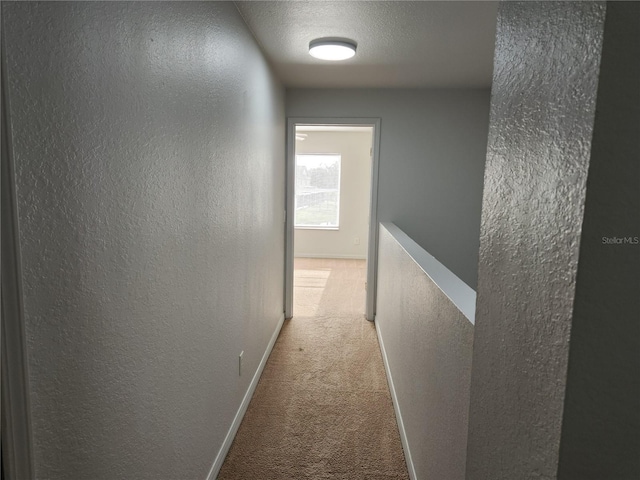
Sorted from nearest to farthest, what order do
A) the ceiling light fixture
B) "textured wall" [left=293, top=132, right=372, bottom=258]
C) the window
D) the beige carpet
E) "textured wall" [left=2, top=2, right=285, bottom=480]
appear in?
"textured wall" [left=2, top=2, right=285, bottom=480] < the beige carpet < the ceiling light fixture < "textured wall" [left=293, top=132, right=372, bottom=258] < the window

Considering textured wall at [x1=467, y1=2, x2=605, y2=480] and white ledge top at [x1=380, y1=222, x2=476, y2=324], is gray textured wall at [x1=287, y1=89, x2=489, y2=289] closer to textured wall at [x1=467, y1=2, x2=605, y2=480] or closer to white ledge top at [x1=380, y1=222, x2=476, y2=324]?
white ledge top at [x1=380, y1=222, x2=476, y2=324]

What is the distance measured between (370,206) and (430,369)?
2783 millimetres

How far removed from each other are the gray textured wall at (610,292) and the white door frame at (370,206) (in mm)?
3698

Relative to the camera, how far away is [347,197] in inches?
310

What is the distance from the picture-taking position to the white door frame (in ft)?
13.7

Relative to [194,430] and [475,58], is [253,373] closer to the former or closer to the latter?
[194,430]

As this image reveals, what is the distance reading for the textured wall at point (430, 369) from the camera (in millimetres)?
1268

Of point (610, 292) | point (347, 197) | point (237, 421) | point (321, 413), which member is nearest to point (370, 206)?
point (321, 413)

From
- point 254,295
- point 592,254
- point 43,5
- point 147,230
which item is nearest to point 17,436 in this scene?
point 147,230

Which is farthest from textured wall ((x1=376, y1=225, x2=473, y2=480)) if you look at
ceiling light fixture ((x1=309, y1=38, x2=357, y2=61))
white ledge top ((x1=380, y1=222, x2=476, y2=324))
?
ceiling light fixture ((x1=309, y1=38, x2=357, y2=61))

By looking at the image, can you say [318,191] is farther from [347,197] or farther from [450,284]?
[450,284]

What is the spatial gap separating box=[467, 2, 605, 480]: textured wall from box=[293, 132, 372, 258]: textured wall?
683 centimetres

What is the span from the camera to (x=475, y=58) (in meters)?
3.09

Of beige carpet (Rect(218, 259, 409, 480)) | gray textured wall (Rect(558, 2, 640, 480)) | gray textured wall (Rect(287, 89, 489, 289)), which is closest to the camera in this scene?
gray textured wall (Rect(558, 2, 640, 480))
